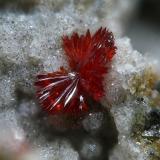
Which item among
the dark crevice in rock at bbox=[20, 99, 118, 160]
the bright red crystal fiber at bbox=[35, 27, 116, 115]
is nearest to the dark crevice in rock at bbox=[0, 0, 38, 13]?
the bright red crystal fiber at bbox=[35, 27, 116, 115]

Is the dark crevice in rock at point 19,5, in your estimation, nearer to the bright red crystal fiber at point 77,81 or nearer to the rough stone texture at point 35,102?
the rough stone texture at point 35,102

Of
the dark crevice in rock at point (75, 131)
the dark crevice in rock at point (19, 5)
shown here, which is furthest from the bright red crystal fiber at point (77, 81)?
the dark crevice in rock at point (19, 5)

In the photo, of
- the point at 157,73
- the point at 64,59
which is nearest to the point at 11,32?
the point at 64,59

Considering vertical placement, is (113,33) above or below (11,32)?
above

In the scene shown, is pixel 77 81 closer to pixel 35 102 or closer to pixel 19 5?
pixel 35 102

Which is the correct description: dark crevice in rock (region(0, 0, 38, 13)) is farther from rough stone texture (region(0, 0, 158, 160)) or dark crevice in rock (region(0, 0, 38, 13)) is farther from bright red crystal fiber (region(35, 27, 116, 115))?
bright red crystal fiber (region(35, 27, 116, 115))

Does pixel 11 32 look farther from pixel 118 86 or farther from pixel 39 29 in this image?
pixel 118 86
